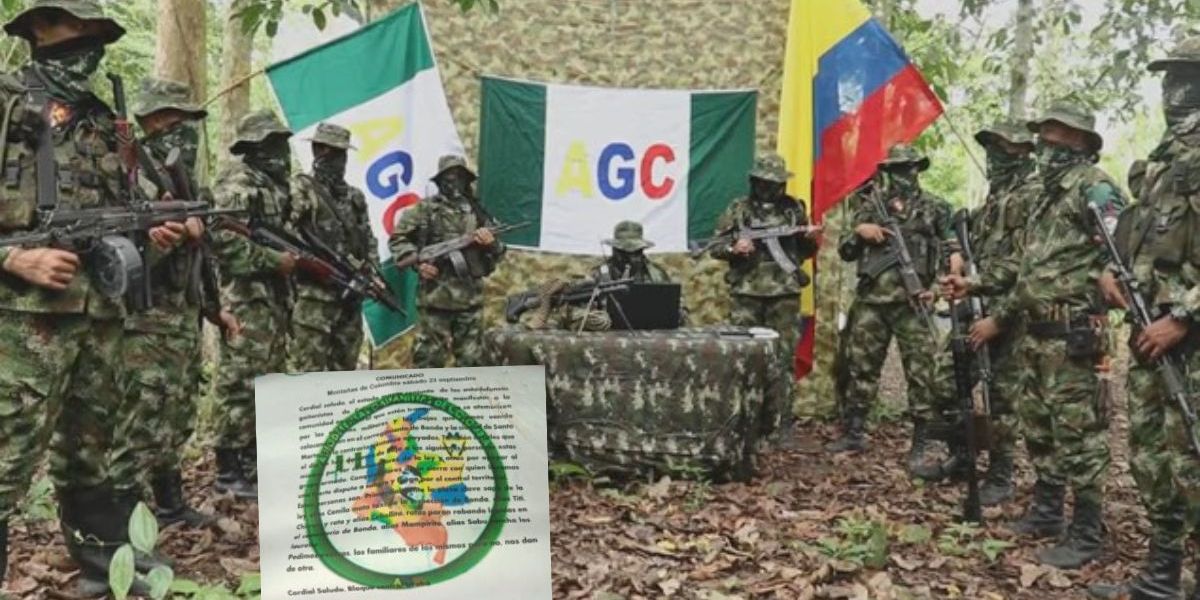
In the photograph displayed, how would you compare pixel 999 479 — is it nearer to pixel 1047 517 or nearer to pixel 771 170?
pixel 1047 517

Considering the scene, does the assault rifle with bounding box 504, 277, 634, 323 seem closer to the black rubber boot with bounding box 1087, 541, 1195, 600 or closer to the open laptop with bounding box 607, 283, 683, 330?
the open laptop with bounding box 607, 283, 683, 330

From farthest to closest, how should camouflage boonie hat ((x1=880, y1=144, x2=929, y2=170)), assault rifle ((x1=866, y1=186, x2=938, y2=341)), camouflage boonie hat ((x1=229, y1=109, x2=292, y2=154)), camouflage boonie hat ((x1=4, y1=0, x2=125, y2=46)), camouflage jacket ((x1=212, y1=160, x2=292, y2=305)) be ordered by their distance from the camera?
1. camouflage boonie hat ((x1=880, y1=144, x2=929, y2=170))
2. assault rifle ((x1=866, y1=186, x2=938, y2=341))
3. camouflage boonie hat ((x1=229, y1=109, x2=292, y2=154))
4. camouflage jacket ((x1=212, y1=160, x2=292, y2=305))
5. camouflage boonie hat ((x1=4, y1=0, x2=125, y2=46))

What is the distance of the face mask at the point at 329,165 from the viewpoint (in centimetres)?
593

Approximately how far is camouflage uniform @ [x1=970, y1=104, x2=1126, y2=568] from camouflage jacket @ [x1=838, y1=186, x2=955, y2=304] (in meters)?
1.87

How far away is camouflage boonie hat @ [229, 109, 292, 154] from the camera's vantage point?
17.2ft

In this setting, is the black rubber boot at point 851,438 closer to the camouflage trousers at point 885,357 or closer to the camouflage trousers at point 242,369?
the camouflage trousers at point 885,357

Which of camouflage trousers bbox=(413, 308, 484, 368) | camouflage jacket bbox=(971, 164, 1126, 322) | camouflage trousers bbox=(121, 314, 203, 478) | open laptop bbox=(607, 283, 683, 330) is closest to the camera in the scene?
camouflage trousers bbox=(121, 314, 203, 478)

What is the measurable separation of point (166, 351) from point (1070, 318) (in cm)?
399

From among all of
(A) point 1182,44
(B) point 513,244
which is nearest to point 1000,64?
(B) point 513,244

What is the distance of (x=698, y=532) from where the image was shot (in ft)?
15.2

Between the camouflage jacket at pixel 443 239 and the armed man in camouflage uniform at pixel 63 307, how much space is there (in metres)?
3.31

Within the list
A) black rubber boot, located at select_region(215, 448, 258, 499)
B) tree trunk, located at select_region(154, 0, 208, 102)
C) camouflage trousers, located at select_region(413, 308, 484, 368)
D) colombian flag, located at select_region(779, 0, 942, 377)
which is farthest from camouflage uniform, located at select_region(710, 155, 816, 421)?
tree trunk, located at select_region(154, 0, 208, 102)

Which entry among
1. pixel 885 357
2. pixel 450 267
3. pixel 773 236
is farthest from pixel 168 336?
pixel 885 357

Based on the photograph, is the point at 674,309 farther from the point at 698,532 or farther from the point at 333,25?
the point at 333,25
